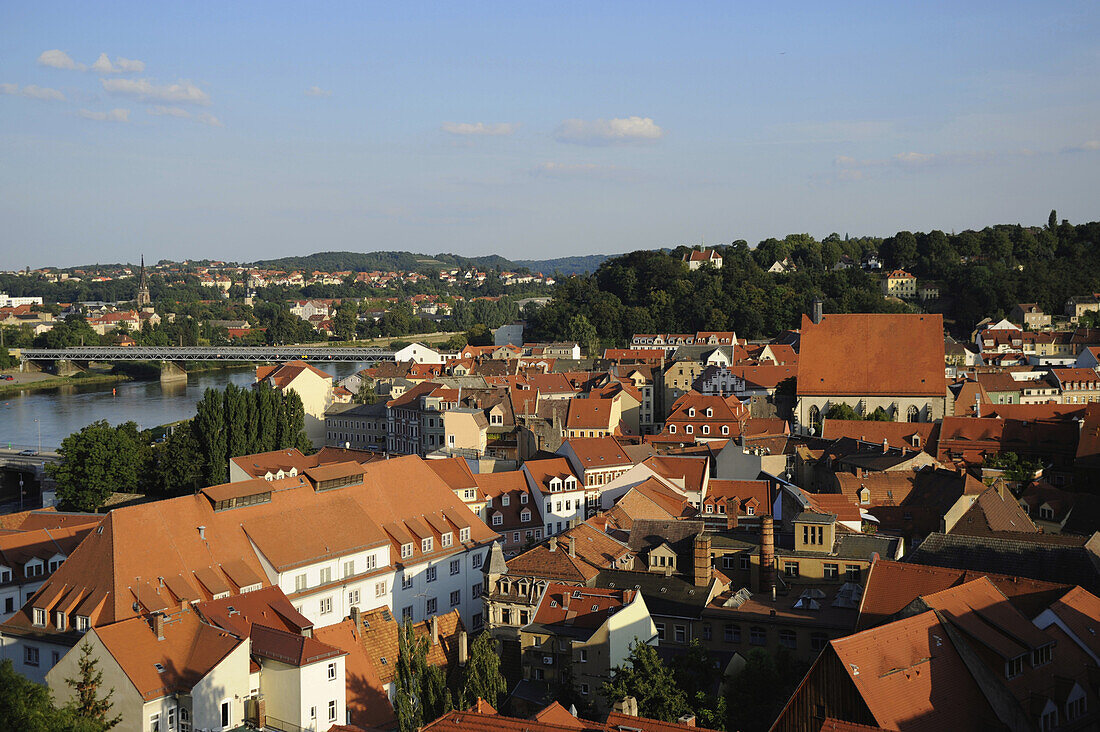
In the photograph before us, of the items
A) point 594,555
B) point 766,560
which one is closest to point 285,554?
point 594,555

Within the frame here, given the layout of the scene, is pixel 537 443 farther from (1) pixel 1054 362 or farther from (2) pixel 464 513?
(1) pixel 1054 362

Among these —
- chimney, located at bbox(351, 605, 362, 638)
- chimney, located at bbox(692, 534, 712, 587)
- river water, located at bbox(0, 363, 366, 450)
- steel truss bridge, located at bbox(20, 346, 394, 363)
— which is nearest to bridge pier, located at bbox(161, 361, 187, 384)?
steel truss bridge, located at bbox(20, 346, 394, 363)

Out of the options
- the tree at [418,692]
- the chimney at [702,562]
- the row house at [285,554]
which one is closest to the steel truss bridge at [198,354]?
the row house at [285,554]

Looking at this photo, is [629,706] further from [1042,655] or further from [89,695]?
[89,695]

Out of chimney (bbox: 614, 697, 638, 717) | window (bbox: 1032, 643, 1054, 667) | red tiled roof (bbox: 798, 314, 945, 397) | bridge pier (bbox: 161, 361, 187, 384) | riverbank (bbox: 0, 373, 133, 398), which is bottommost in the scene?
riverbank (bbox: 0, 373, 133, 398)

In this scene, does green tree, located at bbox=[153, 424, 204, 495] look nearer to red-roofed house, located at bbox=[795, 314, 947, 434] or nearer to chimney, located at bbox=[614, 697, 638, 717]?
red-roofed house, located at bbox=[795, 314, 947, 434]

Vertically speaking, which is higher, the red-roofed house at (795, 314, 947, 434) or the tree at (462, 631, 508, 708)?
the red-roofed house at (795, 314, 947, 434)

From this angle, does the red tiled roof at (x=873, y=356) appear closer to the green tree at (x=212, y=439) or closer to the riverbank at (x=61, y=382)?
the green tree at (x=212, y=439)

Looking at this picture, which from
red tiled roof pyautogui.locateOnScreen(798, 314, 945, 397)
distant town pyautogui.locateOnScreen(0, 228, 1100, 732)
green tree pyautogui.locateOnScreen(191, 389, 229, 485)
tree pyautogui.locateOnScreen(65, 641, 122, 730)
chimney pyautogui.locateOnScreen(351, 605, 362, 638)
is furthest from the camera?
red tiled roof pyautogui.locateOnScreen(798, 314, 945, 397)
